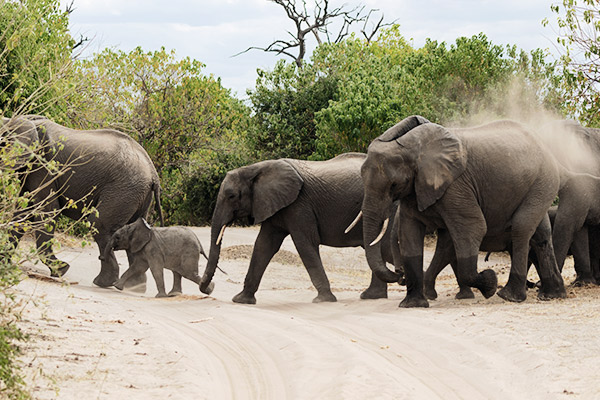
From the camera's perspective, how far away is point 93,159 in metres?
16.1

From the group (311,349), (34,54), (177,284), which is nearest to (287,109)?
(34,54)

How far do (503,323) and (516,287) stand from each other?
2604mm

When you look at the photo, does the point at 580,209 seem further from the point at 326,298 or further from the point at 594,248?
the point at 326,298

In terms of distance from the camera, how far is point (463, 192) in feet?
41.1

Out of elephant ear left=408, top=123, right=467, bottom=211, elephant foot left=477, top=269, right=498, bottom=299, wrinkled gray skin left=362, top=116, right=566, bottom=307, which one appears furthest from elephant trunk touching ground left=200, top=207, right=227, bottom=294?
elephant foot left=477, top=269, right=498, bottom=299

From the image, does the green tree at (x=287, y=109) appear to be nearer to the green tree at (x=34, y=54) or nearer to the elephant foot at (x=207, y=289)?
the green tree at (x=34, y=54)

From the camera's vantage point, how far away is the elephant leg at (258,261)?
1467 cm

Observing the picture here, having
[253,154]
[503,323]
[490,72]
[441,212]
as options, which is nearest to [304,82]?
[253,154]

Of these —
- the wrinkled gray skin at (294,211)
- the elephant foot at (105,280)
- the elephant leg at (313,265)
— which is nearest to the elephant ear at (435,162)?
the wrinkled gray skin at (294,211)

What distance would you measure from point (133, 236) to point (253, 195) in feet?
6.92

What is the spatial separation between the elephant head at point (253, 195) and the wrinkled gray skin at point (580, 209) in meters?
4.29

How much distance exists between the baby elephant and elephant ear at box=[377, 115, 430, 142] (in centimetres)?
402

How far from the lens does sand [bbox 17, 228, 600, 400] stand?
7.80 metres

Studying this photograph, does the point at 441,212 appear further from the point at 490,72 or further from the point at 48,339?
the point at 490,72
